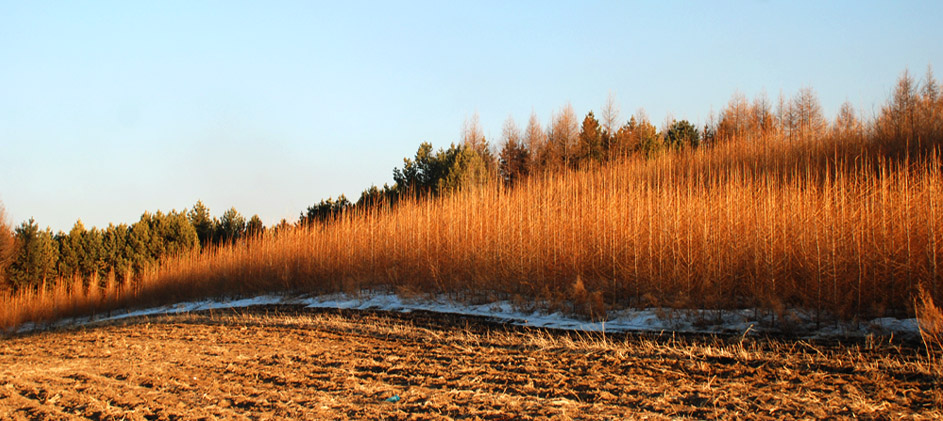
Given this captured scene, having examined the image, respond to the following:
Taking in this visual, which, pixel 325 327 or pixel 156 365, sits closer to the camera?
pixel 156 365

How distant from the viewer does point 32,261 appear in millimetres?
28156

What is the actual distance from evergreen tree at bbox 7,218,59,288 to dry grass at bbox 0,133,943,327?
1375cm

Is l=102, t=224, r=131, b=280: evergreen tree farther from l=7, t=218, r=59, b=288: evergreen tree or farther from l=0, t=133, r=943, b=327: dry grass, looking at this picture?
l=0, t=133, r=943, b=327: dry grass

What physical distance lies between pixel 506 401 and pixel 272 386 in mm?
2022

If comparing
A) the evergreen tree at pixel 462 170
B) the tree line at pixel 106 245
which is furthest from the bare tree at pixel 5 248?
the evergreen tree at pixel 462 170

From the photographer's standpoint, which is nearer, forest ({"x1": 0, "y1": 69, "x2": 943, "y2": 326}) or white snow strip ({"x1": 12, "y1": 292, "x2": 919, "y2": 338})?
white snow strip ({"x1": 12, "y1": 292, "x2": 919, "y2": 338})

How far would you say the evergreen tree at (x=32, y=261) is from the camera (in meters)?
27.6

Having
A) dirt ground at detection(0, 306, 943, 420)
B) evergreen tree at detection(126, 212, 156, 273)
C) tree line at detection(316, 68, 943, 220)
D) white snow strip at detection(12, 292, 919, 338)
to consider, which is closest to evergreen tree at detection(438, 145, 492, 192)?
tree line at detection(316, 68, 943, 220)

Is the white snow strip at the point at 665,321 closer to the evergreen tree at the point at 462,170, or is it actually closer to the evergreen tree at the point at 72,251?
the evergreen tree at the point at 462,170

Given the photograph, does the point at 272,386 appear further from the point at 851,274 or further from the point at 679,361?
the point at 851,274

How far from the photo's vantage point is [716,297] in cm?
879

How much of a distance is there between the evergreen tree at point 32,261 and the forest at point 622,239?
0.07 meters

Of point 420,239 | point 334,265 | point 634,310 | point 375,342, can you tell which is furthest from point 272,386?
point 334,265

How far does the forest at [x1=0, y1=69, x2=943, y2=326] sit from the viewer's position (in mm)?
8547
